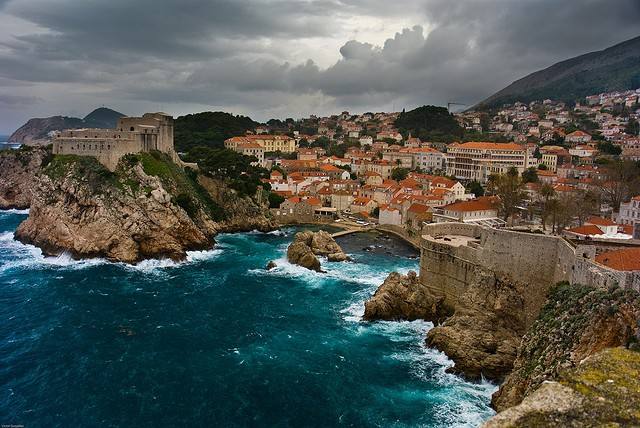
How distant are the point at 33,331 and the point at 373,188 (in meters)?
50.8

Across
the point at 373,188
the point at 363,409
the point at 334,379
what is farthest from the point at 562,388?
the point at 373,188

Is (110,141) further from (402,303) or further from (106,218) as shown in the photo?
(402,303)

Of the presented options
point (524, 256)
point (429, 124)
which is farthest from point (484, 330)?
point (429, 124)

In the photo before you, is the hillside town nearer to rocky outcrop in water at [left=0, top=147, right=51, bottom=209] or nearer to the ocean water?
the ocean water

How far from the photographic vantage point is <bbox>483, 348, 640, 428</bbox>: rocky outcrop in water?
32.2ft

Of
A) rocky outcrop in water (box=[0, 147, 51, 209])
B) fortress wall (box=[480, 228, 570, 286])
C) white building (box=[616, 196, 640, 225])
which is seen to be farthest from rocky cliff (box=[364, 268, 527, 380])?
rocky outcrop in water (box=[0, 147, 51, 209])

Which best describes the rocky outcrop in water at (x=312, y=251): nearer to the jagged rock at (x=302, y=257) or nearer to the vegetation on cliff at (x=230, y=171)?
the jagged rock at (x=302, y=257)

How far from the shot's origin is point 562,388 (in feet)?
36.2

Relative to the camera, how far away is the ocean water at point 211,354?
63.1ft

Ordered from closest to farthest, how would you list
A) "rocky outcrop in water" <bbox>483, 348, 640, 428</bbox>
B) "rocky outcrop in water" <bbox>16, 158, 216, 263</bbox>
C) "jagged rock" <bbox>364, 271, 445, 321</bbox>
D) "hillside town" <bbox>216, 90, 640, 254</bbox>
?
"rocky outcrop in water" <bbox>483, 348, 640, 428</bbox> → "jagged rock" <bbox>364, 271, 445, 321</bbox> → "rocky outcrop in water" <bbox>16, 158, 216, 263</bbox> → "hillside town" <bbox>216, 90, 640, 254</bbox>

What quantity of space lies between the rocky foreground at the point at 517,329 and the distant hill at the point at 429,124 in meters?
92.9

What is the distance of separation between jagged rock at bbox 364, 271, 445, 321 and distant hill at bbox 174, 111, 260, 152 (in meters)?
65.4

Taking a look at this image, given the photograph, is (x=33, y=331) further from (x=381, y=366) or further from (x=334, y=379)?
(x=381, y=366)

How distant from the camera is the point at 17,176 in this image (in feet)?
221
